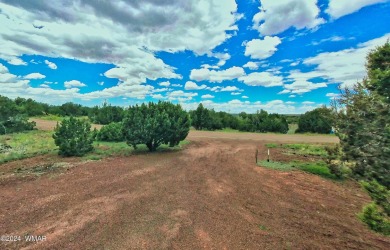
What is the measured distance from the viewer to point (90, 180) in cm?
1139

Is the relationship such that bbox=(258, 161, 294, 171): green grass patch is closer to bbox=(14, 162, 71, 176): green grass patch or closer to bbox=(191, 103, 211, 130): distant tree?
bbox=(14, 162, 71, 176): green grass patch

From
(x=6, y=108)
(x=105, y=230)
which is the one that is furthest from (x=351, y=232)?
(x=6, y=108)

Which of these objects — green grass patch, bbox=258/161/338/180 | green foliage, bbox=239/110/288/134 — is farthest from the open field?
green foliage, bbox=239/110/288/134

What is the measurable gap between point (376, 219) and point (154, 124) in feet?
53.8

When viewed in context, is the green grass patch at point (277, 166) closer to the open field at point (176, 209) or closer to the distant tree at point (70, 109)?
the open field at point (176, 209)

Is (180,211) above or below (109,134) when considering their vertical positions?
below

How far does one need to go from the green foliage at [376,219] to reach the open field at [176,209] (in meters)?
2.26

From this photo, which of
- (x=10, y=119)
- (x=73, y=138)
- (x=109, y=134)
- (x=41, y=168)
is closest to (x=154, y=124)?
(x=73, y=138)

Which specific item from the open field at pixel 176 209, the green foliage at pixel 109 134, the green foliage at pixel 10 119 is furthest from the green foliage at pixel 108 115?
the open field at pixel 176 209

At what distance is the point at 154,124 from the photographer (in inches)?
757

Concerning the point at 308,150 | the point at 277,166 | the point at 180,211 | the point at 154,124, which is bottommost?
the point at 180,211

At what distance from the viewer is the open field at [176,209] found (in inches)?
245

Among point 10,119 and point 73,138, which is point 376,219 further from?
point 10,119

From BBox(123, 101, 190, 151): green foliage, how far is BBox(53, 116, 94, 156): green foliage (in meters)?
2.95
